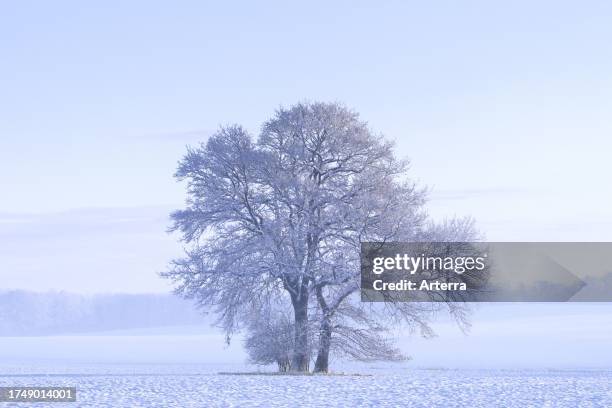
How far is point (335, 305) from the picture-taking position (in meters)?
37.2

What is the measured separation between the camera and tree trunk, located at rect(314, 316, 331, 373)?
37.2 m

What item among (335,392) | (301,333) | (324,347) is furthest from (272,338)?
(335,392)

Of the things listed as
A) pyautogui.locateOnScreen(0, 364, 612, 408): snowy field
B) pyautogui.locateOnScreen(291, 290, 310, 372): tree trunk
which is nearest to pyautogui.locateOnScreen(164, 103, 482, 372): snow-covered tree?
pyautogui.locateOnScreen(291, 290, 310, 372): tree trunk

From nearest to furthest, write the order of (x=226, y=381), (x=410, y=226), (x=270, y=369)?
(x=226, y=381)
(x=410, y=226)
(x=270, y=369)

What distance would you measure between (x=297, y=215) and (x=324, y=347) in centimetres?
526

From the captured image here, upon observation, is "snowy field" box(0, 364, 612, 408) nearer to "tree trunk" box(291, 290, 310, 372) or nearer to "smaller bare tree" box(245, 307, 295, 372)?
"tree trunk" box(291, 290, 310, 372)

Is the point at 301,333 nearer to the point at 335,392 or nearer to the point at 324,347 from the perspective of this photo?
the point at 324,347

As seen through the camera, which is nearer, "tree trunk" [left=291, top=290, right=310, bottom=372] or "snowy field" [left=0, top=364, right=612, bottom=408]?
"snowy field" [left=0, top=364, right=612, bottom=408]

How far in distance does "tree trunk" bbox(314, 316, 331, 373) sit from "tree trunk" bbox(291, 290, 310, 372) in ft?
1.58

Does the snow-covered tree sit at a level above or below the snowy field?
above

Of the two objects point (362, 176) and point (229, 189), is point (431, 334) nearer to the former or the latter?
point (362, 176)

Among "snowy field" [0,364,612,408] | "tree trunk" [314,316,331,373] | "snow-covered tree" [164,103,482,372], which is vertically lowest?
"snowy field" [0,364,612,408]

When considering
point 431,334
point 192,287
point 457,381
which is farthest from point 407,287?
point 192,287

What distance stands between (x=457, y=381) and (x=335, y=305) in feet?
23.8
